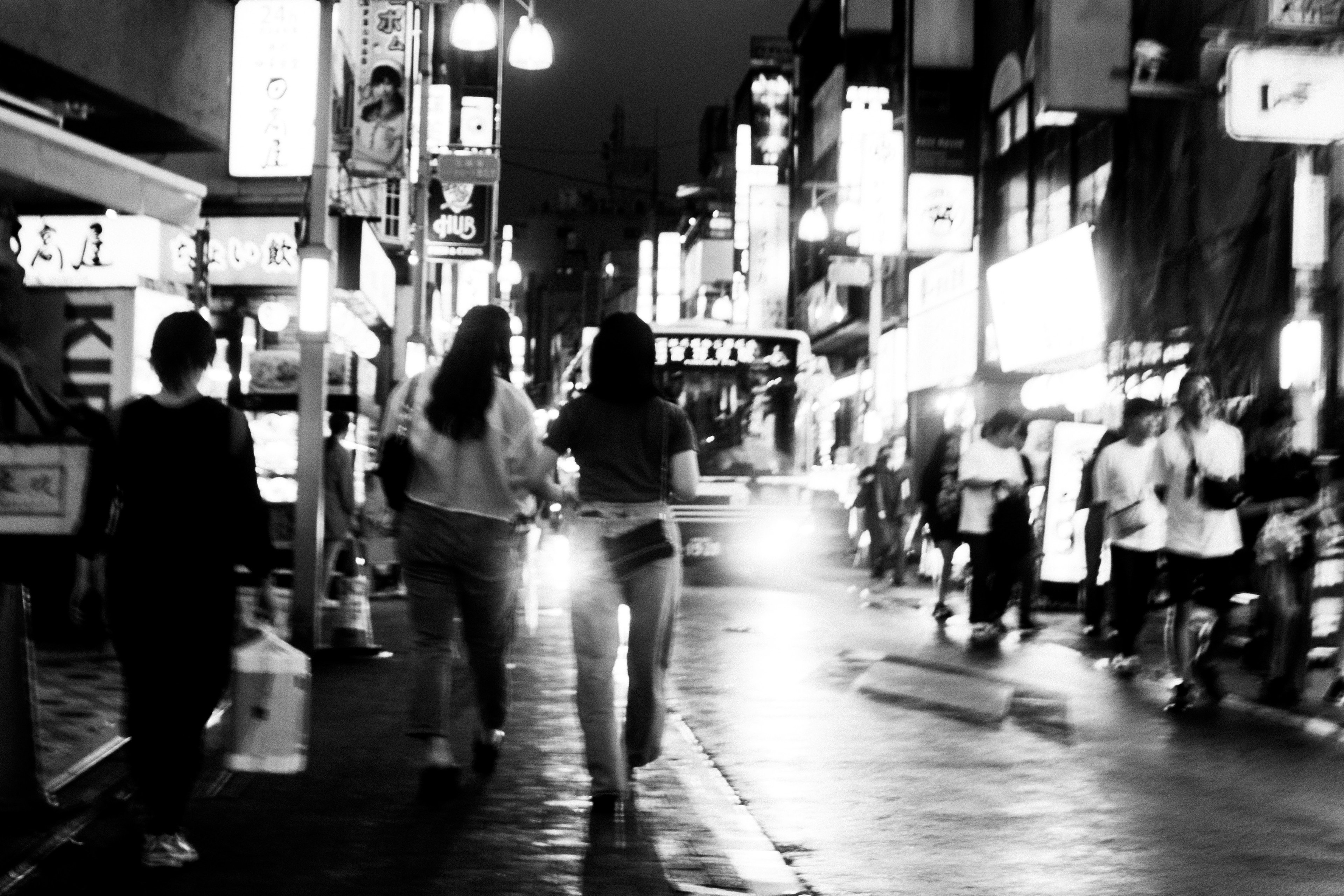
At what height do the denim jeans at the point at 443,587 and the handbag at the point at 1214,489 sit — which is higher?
the handbag at the point at 1214,489

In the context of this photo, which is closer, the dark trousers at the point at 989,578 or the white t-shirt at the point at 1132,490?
the white t-shirt at the point at 1132,490

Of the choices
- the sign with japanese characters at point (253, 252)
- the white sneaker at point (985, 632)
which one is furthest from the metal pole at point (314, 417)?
the sign with japanese characters at point (253, 252)

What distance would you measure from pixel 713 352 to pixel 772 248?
38882 mm

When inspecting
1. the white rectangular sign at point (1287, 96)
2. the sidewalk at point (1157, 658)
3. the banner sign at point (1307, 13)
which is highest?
the banner sign at point (1307, 13)

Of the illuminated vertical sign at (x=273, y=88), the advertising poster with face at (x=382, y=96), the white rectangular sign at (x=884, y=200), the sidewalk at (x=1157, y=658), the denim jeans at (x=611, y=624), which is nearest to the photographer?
the denim jeans at (x=611, y=624)

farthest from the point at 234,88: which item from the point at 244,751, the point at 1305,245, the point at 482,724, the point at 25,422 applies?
the point at 244,751

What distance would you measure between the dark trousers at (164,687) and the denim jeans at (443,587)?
1.43 metres

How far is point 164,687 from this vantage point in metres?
6.39

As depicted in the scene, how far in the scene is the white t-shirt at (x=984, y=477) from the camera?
16.5m

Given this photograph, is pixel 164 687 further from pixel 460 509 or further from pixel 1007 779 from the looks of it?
pixel 1007 779

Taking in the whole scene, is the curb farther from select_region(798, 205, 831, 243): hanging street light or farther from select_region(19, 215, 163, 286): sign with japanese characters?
select_region(798, 205, 831, 243): hanging street light

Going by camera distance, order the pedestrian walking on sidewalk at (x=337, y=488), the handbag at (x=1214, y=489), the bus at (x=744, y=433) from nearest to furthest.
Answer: the handbag at (x=1214, y=489) < the pedestrian walking on sidewalk at (x=337, y=488) < the bus at (x=744, y=433)

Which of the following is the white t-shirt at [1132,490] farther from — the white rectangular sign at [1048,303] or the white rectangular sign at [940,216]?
the white rectangular sign at [940,216]

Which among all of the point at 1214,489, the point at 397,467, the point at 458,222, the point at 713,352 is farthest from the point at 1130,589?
the point at 458,222
